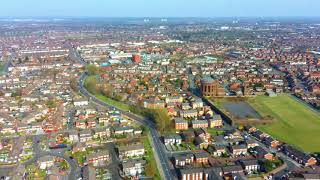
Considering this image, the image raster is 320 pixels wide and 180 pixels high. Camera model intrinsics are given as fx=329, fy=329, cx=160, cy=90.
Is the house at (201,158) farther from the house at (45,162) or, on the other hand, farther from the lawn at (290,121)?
the house at (45,162)

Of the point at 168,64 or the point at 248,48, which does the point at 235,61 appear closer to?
the point at 168,64

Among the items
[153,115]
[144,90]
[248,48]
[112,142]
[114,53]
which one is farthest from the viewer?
[248,48]

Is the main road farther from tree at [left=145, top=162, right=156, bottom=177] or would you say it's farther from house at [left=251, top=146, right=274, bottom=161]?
house at [left=251, top=146, right=274, bottom=161]

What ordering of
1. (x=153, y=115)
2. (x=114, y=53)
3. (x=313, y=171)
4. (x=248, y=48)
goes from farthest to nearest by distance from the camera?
(x=248, y=48), (x=114, y=53), (x=153, y=115), (x=313, y=171)

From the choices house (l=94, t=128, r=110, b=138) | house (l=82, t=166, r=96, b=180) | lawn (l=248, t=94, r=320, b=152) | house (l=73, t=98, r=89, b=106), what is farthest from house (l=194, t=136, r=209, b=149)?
house (l=73, t=98, r=89, b=106)

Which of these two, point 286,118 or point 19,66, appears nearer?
point 286,118

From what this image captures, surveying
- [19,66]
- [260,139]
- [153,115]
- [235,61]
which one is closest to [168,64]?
[235,61]
